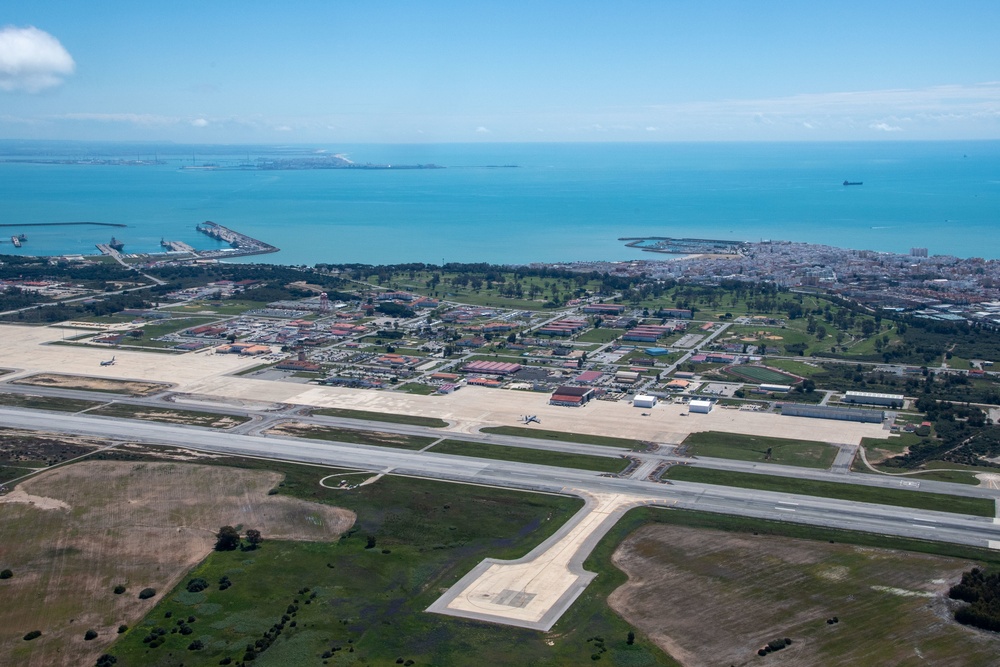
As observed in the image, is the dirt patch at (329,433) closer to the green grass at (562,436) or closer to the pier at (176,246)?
the green grass at (562,436)

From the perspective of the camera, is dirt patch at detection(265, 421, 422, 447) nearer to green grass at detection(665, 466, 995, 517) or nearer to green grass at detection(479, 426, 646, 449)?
green grass at detection(479, 426, 646, 449)

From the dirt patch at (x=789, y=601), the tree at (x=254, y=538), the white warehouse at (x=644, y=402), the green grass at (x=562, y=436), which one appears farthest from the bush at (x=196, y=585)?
the white warehouse at (x=644, y=402)

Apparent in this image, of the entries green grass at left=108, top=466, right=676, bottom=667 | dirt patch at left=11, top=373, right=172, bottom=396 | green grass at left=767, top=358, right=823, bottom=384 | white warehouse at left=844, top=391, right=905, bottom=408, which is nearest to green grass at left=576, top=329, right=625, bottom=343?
green grass at left=767, top=358, right=823, bottom=384

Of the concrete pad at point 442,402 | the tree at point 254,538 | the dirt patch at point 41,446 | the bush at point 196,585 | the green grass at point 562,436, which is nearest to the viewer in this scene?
the bush at point 196,585

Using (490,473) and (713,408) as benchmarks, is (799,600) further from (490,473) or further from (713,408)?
(713,408)

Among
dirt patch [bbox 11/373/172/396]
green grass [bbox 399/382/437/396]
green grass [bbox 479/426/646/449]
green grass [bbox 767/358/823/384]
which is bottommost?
dirt patch [bbox 11/373/172/396]

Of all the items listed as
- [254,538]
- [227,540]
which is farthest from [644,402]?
[227,540]

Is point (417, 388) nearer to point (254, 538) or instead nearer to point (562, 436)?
point (562, 436)
